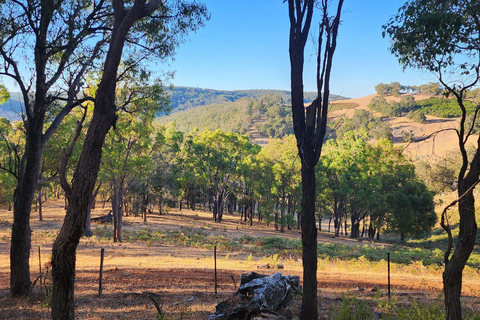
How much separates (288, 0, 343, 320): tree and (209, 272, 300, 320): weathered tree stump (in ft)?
2.65

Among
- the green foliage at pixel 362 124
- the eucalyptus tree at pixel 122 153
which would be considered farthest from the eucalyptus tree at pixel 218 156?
the green foliage at pixel 362 124

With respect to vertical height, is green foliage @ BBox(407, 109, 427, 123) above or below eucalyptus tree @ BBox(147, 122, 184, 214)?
above

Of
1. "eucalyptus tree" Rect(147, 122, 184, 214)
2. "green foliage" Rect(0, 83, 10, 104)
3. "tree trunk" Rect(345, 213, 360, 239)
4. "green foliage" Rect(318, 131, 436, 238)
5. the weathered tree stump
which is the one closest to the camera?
the weathered tree stump

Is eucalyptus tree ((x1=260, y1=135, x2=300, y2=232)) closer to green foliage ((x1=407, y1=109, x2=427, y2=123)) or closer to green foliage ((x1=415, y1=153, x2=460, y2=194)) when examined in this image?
green foliage ((x1=415, y1=153, x2=460, y2=194))

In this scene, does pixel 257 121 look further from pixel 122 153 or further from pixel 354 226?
pixel 122 153

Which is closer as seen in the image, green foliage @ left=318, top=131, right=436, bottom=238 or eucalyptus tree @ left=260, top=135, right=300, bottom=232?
green foliage @ left=318, top=131, right=436, bottom=238

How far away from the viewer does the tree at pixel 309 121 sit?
6.91m

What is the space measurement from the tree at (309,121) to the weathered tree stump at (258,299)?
0.81m

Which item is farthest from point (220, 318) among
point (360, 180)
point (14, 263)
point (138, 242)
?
point (360, 180)

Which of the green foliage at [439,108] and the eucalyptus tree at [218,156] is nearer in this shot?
the eucalyptus tree at [218,156]

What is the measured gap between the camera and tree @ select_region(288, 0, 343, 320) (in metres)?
6.91

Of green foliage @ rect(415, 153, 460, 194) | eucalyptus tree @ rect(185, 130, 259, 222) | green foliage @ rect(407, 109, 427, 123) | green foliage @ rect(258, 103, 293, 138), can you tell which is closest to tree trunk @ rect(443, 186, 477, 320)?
eucalyptus tree @ rect(185, 130, 259, 222)

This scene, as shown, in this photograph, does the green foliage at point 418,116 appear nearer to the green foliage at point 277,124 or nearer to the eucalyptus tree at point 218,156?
the green foliage at point 277,124

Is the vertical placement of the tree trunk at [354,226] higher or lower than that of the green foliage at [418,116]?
lower
